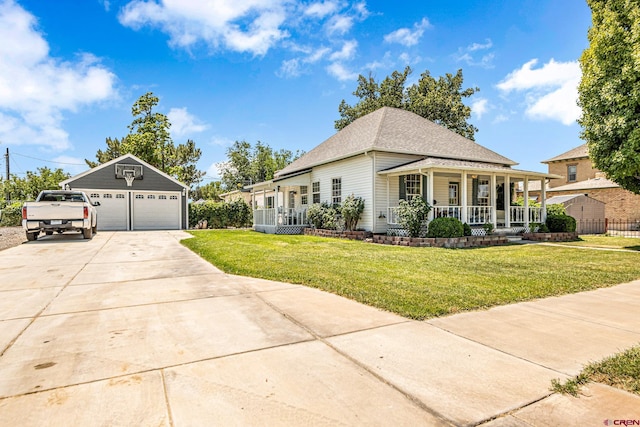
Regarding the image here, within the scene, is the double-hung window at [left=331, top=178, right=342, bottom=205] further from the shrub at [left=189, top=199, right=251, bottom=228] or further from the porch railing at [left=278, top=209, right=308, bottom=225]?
the shrub at [left=189, top=199, right=251, bottom=228]

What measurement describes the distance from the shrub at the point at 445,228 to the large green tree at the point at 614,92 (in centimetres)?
514

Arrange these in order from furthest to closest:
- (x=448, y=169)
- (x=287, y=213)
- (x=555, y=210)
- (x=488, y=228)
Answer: (x=287, y=213) < (x=555, y=210) < (x=488, y=228) < (x=448, y=169)

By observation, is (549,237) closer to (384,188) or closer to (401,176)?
(401,176)

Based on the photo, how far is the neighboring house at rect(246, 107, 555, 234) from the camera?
1432 centimetres

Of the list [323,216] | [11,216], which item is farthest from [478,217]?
[11,216]

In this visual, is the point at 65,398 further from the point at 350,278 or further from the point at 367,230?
the point at 367,230

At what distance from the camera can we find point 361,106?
31.1 m

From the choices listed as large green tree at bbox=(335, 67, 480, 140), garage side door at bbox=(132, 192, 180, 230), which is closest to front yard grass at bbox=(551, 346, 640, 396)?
garage side door at bbox=(132, 192, 180, 230)

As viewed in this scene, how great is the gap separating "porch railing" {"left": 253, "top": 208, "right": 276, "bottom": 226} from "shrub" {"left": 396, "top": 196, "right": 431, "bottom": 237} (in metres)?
8.21

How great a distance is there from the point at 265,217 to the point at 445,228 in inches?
431

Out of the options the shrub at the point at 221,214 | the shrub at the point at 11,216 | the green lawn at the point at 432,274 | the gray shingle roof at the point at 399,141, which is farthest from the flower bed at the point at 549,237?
the shrub at the point at 11,216

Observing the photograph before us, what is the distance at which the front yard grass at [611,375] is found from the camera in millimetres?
2400

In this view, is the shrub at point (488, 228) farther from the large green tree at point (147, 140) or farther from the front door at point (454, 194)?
the large green tree at point (147, 140)

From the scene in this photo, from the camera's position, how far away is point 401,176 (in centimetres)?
1516
